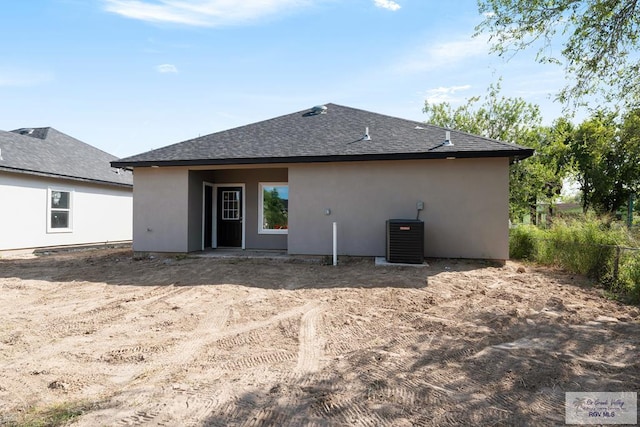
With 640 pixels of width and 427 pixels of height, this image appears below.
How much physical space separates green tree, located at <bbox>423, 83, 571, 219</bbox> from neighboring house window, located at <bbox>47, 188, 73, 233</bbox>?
20251mm

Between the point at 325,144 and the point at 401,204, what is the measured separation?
112 inches

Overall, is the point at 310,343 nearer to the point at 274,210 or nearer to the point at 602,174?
the point at 274,210

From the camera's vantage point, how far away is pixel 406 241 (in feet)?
28.6

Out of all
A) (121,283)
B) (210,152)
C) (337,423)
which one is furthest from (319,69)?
(337,423)

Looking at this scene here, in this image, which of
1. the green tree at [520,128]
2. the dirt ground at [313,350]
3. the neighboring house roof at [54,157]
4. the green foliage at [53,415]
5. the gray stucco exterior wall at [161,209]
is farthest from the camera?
the green tree at [520,128]

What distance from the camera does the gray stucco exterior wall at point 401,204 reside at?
359 inches

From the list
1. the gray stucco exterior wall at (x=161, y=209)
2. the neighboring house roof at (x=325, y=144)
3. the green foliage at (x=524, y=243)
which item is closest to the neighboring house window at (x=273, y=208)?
the neighboring house roof at (x=325, y=144)

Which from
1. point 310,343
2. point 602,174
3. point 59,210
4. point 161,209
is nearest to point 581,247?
point 310,343

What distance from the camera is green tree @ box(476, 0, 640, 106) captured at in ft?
21.8

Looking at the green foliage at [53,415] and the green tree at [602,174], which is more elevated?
the green tree at [602,174]

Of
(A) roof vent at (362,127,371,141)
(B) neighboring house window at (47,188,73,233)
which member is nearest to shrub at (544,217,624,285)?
(A) roof vent at (362,127,371,141)

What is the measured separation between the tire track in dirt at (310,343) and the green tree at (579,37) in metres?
6.85

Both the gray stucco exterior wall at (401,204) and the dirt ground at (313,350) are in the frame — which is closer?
the dirt ground at (313,350)

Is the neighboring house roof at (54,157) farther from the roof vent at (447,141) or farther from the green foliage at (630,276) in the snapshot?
the green foliage at (630,276)
